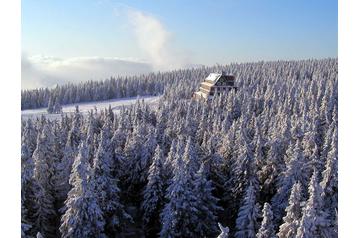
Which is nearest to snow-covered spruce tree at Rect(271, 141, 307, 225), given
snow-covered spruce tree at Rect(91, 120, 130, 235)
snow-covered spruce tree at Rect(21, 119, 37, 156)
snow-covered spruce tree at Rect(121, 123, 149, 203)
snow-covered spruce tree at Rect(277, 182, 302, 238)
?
snow-covered spruce tree at Rect(277, 182, 302, 238)

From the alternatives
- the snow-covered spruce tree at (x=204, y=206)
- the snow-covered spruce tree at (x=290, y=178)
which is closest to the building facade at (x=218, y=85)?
the snow-covered spruce tree at (x=290, y=178)

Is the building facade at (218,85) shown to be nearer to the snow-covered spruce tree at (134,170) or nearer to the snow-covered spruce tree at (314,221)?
the snow-covered spruce tree at (134,170)

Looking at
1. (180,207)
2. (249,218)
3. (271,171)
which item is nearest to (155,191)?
(180,207)

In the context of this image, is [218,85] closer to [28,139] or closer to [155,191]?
[28,139]

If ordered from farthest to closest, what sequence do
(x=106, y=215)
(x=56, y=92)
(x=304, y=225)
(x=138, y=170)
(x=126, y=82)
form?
(x=126, y=82), (x=56, y=92), (x=138, y=170), (x=106, y=215), (x=304, y=225)
